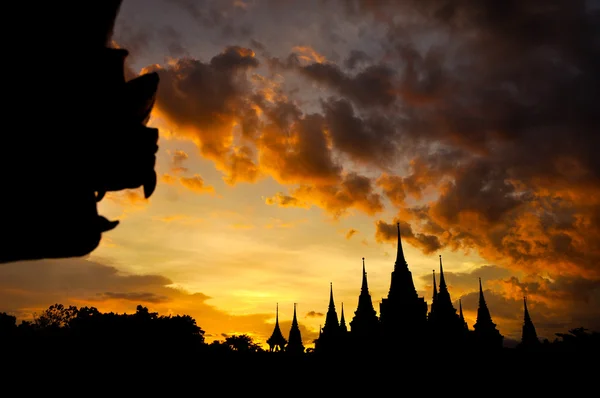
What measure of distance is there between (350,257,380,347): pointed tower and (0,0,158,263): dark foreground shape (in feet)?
236

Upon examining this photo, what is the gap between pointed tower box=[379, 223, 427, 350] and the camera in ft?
226

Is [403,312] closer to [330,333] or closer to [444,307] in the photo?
[444,307]

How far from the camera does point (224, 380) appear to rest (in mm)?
54469

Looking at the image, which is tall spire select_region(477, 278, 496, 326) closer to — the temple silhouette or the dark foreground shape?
the temple silhouette

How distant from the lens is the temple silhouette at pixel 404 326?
2709 inches

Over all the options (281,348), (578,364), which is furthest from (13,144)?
(281,348)

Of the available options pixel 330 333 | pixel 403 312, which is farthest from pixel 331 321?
pixel 403 312

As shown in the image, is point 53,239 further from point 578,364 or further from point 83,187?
point 578,364

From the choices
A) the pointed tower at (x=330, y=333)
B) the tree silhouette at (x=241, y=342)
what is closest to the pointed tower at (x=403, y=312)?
the pointed tower at (x=330, y=333)

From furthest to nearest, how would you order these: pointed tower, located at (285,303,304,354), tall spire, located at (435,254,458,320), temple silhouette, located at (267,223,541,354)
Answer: pointed tower, located at (285,303,304,354)
tall spire, located at (435,254,458,320)
temple silhouette, located at (267,223,541,354)

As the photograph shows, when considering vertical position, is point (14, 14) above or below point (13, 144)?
above

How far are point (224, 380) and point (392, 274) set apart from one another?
30.9 meters

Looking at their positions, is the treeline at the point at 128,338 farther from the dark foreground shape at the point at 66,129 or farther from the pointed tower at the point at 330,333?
the dark foreground shape at the point at 66,129

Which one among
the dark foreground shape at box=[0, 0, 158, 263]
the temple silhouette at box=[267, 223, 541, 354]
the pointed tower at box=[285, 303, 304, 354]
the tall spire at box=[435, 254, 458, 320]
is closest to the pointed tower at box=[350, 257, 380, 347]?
the temple silhouette at box=[267, 223, 541, 354]
